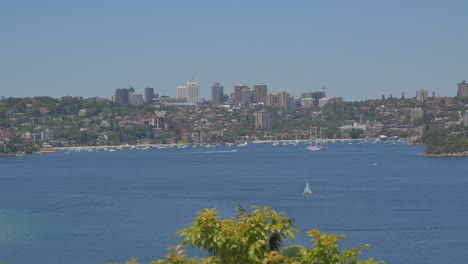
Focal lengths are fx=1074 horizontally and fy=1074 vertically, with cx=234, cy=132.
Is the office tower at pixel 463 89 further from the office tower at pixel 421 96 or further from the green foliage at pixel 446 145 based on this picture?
the green foliage at pixel 446 145

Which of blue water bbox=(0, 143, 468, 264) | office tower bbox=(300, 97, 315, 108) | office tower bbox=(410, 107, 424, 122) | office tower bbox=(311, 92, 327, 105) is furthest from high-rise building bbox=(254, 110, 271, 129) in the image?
blue water bbox=(0, 143, 468, 264)

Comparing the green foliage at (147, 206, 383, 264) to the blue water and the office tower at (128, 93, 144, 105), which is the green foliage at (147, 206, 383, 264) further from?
the office tower at (128, 93, 144, 105)

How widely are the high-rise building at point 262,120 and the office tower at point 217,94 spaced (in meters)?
39.6

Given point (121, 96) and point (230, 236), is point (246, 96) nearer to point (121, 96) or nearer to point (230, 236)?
point (121, 96)

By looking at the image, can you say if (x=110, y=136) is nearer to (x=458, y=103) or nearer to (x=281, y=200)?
(x=458, y=103)

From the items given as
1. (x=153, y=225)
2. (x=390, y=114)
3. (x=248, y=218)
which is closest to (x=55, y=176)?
(x=153, y=225)

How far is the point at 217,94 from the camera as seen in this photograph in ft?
618

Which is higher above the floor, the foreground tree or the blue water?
the foreground tree

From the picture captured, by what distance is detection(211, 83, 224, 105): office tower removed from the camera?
187 m

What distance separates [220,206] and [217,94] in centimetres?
15301

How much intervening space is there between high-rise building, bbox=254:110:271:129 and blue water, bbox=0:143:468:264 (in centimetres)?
8004

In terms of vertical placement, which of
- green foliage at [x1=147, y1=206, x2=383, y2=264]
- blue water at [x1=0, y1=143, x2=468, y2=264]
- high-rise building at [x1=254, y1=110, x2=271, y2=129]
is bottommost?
blue water at [x1=0, y1=143, x2=468, y2=264]

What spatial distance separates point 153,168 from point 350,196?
29.3 meters

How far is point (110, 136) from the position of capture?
412 ft
